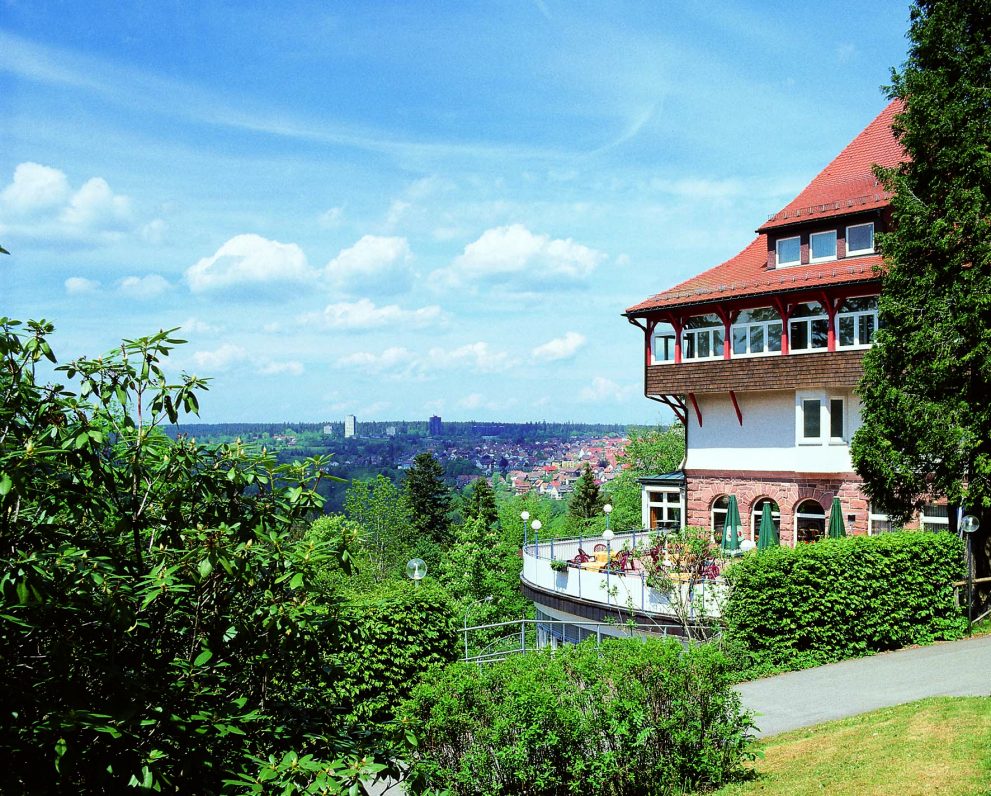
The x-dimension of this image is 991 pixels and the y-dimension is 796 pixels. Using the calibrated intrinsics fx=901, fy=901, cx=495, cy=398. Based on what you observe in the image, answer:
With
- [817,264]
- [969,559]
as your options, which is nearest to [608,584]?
[969,559]

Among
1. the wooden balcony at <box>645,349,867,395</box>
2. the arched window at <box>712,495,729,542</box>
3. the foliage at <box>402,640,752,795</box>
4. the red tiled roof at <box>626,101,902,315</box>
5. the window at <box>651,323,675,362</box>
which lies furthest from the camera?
the window at <box>651,323,675,362</box>

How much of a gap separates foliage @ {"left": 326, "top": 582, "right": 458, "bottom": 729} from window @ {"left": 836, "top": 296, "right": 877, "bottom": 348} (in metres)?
16.5

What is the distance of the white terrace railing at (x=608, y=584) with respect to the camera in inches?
733

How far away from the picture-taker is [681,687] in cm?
868

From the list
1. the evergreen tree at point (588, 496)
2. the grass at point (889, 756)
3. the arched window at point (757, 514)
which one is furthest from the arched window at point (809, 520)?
the evergreen tree at point (588, 496)

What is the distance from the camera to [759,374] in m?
28.7

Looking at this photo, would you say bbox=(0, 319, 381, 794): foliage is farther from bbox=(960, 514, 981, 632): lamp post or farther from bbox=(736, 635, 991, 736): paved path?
bbox=(960, 514, 981, 632): lamp post

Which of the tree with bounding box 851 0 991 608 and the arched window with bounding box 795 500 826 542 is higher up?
the tree with bounding box 851 0 991 608

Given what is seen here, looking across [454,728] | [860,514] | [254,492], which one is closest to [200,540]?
[254,492]

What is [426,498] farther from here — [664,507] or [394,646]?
[394,646]

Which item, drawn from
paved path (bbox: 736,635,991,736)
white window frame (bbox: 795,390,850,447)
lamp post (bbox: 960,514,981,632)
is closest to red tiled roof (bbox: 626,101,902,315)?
white window frame (bbox: 795,390,850,447)

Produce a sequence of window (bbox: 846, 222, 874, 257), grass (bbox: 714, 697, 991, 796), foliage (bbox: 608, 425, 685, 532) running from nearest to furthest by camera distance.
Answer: grass (bbox: 714, 697, 991, 796)
window (bbox: 846, 222, 874, 257)
foliage (bbox: 608, 425, 685, 532)

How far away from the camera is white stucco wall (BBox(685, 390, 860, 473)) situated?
27.4m

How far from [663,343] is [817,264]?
18.7ft
